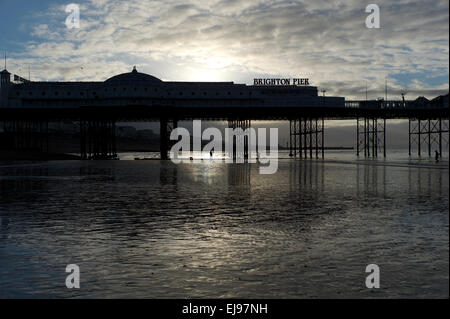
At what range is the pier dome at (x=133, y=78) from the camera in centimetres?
9712

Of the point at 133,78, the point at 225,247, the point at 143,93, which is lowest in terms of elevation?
the point at 225,247

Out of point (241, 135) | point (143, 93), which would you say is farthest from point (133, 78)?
point (241, 135)

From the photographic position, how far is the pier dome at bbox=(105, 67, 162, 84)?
97.1 metres

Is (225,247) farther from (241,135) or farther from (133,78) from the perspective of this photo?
(133,78)

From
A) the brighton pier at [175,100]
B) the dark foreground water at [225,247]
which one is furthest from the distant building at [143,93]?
the dark foreground water at [225,247]

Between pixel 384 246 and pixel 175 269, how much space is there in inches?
205

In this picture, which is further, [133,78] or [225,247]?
[133,78]

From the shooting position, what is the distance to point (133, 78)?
97688 millimetres

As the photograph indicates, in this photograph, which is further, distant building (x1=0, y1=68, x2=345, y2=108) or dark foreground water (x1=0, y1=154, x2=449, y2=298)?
distant building (x1=0, y1=68, x2=345, y2=108)

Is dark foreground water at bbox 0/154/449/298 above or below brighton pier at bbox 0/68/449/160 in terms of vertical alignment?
below

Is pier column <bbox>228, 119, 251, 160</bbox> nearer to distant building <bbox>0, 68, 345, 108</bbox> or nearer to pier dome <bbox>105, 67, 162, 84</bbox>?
distant building <bbox>0, 68, 345, 108</bbox>

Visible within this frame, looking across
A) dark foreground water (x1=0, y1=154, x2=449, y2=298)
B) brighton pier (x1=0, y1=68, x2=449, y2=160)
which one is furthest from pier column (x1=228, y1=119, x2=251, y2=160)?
dark foreground water (x1=0, y1=154, x2=449, y2=298)

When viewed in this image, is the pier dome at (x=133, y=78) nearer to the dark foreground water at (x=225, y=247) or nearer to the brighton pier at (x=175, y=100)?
the brighton pier at (x=175, y=100)
